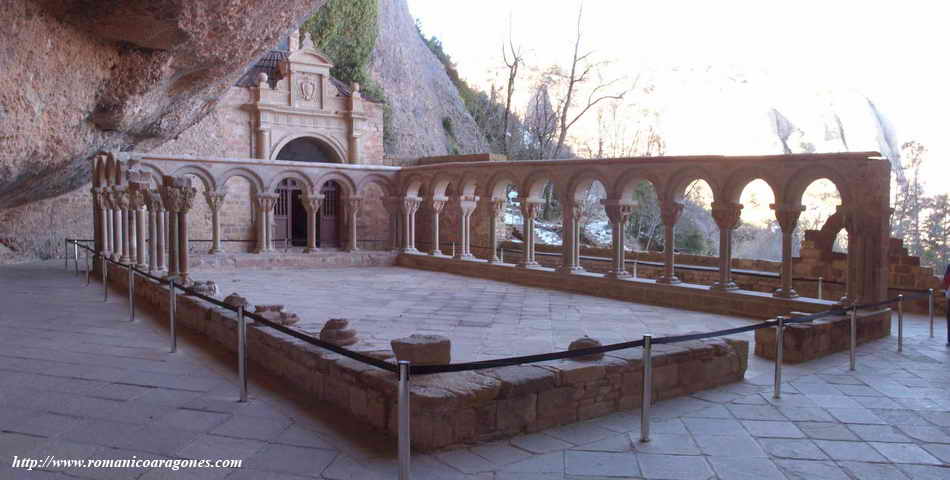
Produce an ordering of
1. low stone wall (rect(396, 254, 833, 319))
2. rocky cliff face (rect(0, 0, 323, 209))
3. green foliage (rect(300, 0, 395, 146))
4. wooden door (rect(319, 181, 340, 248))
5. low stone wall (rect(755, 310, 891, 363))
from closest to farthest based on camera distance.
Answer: low stone wall (rect(755, 310, 891, 363)), rocky cliff face (rect(0, 0, 323, 209)), low stone wall (rect(396, 254, 833, 319)), wooden door (rect(319, 181, 340, 248)), green foliage (rect(300, 0, 395, 146))

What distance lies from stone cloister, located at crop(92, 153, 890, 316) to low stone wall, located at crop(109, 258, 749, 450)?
3571 millimetres

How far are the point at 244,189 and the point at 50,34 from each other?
12107 mm

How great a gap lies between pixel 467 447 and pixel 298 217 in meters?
18.4

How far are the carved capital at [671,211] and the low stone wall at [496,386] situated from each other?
4.50 meters

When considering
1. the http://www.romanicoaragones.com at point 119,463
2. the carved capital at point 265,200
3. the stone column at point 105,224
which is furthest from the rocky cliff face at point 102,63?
the http://www.romanicoaragones.com at point 119,463

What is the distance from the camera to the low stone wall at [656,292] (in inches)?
320

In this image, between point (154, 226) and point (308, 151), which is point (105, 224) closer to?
point (154, 226)

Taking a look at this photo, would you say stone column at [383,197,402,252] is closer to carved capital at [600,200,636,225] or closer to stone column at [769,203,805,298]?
carved capital at [600,200,636,225]

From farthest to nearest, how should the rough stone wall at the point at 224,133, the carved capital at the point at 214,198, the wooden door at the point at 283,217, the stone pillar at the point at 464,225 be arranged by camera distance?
the wooden door at the point at 283,217
the rough stone wall at the point at 224,133
the carved capital at the point at 214,198
the stone pillar at the point at 464,225

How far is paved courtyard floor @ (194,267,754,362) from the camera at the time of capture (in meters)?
6.49

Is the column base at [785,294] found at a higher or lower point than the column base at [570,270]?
lower

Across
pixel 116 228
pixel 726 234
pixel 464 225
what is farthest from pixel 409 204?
pixel 726 234

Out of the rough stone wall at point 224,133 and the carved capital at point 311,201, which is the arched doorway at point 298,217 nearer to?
the rough stone wall at point 224,133

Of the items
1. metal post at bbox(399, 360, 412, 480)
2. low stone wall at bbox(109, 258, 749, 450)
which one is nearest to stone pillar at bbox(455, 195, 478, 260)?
low stone wall at bbox(109, 258, 749, 450)
